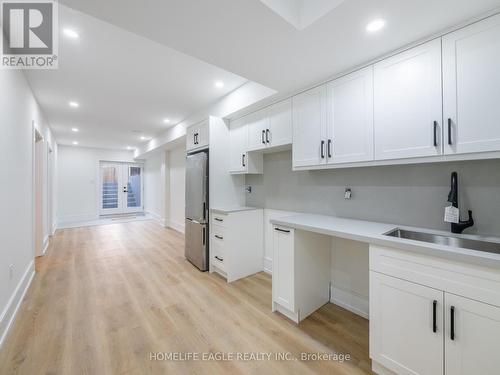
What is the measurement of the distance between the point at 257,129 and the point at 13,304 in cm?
326

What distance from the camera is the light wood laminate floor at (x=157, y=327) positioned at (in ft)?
5.14

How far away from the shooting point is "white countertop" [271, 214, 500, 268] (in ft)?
3.66

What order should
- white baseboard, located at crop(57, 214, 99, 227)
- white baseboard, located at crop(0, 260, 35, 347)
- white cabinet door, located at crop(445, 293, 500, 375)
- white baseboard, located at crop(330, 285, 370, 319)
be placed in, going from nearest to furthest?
1. white cabinet door, located at crop(445, 293, 500, 375)
2. white baseboard, located at crop(0, 260, 35, 347)
3. white baseboard, located at crop(330, 285, 370, 319)
4. white baseboard, located at crop(57, 214, 99, 227)

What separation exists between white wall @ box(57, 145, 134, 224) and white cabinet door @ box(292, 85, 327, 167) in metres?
8.30

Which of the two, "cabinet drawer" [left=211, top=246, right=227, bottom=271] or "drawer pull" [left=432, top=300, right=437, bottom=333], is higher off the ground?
"drawer pull" [left=432, top=300, right=437, bottom=333]

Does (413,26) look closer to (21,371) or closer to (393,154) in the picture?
(393,154)

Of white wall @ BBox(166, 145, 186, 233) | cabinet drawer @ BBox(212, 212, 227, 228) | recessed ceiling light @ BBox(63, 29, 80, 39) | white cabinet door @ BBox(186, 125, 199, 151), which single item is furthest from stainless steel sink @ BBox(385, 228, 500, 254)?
white wall @ BBox(166, 145, 186, 233)

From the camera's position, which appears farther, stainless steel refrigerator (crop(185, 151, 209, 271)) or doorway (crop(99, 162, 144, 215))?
doorway (crop(99, 162, 144, 215))

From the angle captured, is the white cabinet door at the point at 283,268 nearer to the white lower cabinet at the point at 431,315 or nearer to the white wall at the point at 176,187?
the white lower cabinet at the point at 431,315

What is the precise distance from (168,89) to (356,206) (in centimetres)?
299

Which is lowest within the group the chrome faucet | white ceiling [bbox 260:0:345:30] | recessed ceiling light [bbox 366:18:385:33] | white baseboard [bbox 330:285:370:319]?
white baseboard [bbox 330:285:370:319]

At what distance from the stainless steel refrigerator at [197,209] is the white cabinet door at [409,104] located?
7.48ft

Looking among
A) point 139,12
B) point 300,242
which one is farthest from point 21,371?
point 139,12

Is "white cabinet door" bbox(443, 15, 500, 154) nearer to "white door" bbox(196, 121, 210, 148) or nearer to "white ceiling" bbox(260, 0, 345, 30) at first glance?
"white ceiling" bbox(260, 0, 345, 30)
